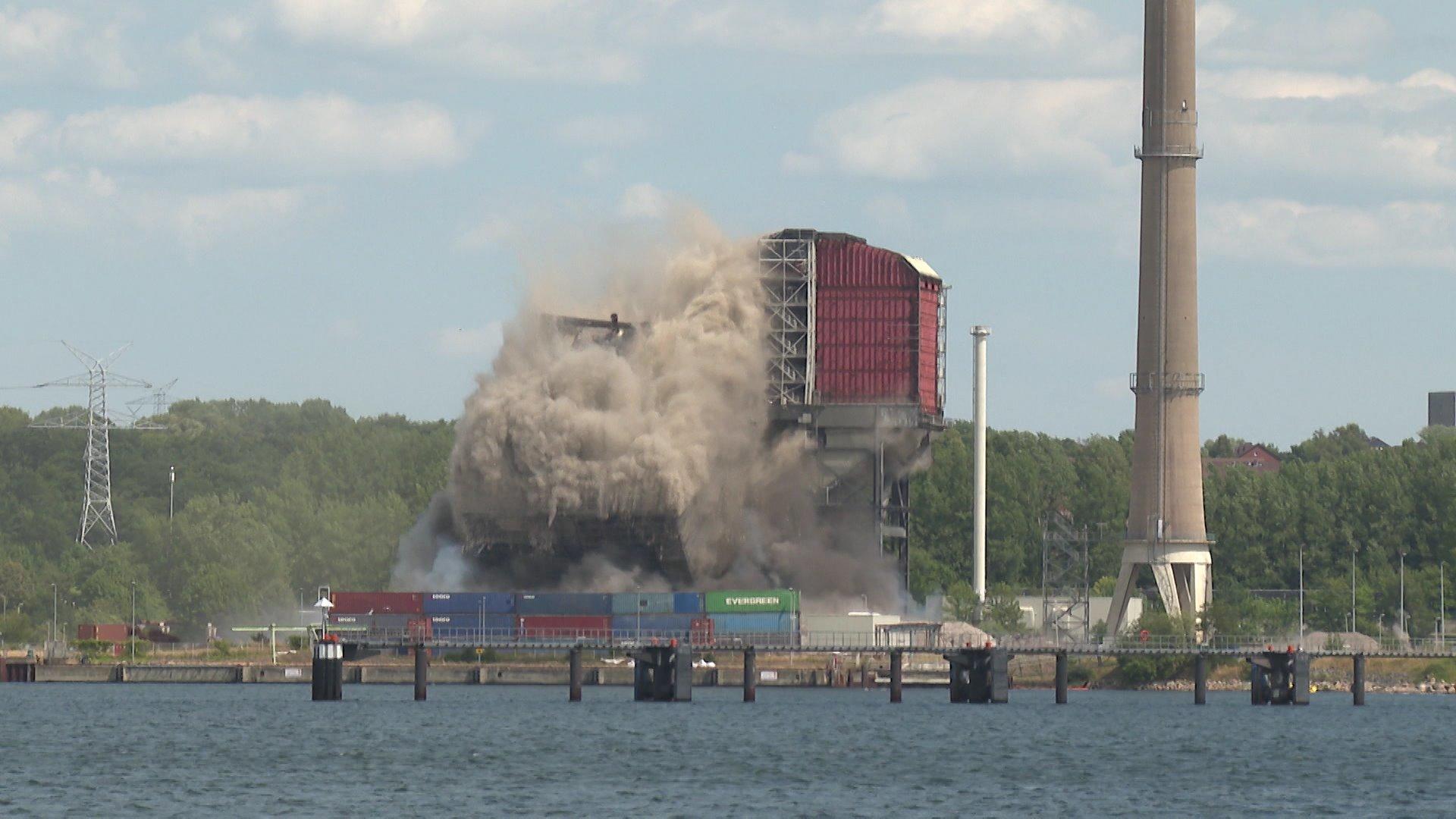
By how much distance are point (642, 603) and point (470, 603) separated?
9209 mm

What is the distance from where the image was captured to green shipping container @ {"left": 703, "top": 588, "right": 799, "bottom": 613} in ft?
474

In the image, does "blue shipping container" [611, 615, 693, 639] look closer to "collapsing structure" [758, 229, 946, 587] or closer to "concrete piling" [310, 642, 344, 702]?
"collapsing structure" [758, 229, 946, 587]

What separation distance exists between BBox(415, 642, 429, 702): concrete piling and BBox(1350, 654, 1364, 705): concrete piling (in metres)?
44.4

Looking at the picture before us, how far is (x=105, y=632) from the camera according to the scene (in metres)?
170

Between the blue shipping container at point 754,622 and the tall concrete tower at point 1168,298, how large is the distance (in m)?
19.7

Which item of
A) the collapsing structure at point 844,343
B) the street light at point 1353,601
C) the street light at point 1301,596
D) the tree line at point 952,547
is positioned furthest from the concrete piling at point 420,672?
the street light at point 1353,601

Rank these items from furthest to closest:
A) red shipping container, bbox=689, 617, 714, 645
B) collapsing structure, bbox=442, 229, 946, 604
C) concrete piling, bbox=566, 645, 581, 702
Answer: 1. collapsing structure, bbox=442, 229, 946, 604
2. red shipping container, bbox=689, 617, 714, 645
3. concrete piling, bbox=566, 645, 581, 702

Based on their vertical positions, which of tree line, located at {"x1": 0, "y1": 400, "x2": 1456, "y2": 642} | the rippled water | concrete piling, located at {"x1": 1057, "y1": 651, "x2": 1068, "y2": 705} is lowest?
the rippled water

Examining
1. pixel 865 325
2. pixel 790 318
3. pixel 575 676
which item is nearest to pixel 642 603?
pixel 575 676

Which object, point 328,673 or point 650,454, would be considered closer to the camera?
point 328,673

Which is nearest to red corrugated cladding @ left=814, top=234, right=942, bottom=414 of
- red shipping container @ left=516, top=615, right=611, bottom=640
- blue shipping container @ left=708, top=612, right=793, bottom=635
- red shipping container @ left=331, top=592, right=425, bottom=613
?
blue shipping container @ left=708, top=612, right=793, bottom=635

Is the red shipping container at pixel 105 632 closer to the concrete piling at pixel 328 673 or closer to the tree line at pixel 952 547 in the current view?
the tree line at pixel 952 547

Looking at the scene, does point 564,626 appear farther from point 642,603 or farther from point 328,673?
point 328,673

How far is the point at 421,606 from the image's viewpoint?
481 feet
